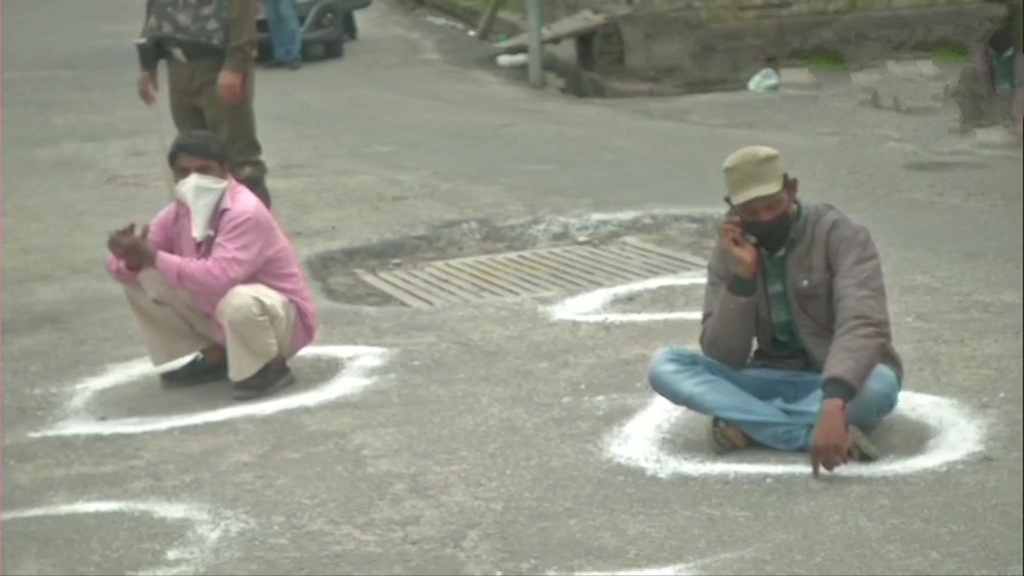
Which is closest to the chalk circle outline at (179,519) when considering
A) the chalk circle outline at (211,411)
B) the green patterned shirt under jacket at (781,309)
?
the chalk circle outline at (211,411)

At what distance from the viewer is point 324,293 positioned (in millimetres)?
8492

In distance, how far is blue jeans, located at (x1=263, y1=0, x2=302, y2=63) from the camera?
16.9 metres

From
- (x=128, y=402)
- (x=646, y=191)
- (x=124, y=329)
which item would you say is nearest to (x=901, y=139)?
(x=646, y=191)

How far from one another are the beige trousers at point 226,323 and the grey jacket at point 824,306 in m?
1.69

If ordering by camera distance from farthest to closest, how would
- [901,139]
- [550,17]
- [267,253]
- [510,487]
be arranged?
[550,17] → [901,139] → [267,253] → [510,487]

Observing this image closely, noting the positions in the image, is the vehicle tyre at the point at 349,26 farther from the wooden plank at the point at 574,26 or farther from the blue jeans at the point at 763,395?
the blue jeans at the point at 763,395

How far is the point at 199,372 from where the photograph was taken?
706cm

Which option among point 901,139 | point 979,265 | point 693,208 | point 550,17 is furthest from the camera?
point 550,17

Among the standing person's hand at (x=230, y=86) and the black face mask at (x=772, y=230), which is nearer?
the black face mask at (x=772, y=230)

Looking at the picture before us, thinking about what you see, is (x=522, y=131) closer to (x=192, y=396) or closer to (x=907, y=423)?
(x=192, y=396)

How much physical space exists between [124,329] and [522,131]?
5.41 metres

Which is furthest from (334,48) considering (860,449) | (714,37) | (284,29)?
(860,449)

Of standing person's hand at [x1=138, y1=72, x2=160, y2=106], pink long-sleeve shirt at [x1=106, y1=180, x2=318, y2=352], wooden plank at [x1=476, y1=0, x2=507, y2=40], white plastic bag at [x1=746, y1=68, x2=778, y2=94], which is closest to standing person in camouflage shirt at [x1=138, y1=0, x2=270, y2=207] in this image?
standing person's hand at [x1=138, y1=72, x2=160, y2=106]

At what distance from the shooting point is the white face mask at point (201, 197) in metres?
6.59
